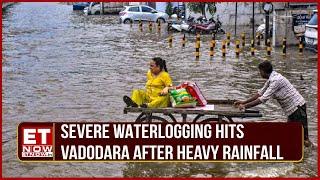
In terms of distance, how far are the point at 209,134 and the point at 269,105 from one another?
19.3 ft

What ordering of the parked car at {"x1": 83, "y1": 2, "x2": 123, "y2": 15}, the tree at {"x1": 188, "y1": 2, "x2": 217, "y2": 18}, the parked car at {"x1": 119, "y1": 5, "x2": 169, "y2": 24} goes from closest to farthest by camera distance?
the tree at {"x1": 188, "y1": 2, "x2": 217, "y2": 18}
the parked car at {"x1": 119, "y1": 5, "x2": 169, "y2": 24}
the parked car at {"x1": 83, "y1": 2, "x2": 123, "y2": 15}

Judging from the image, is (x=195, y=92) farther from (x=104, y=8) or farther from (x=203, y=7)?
(x=104, y=8)

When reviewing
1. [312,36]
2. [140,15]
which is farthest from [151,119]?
[140,15]

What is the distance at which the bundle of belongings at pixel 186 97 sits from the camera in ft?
28.2

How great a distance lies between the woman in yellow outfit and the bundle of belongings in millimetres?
169

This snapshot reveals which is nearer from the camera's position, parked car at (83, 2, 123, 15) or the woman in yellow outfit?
the woman in yellow outfit

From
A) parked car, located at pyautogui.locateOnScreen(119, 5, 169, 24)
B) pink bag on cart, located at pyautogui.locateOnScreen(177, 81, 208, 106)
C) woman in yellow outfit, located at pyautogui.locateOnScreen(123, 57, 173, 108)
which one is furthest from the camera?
parked car, located at pyautogui.locateOnScreen(119, 5, 169, 24)

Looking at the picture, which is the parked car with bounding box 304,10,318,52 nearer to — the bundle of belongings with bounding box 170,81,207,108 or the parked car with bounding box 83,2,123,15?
the bundle of belongings with bounding box 170,81,207,108

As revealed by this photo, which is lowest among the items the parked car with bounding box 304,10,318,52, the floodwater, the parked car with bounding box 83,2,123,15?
the floodwater

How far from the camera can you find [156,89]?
29.6 ft

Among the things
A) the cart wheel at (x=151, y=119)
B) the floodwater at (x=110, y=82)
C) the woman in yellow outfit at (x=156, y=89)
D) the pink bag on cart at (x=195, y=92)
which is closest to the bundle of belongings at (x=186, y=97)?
the pink bag on cart at (x=195, y=92)

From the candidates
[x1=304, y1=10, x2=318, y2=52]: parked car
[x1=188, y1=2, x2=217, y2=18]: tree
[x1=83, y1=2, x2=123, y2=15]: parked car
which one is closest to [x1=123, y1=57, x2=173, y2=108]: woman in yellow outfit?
[x1=304, y1=10, x2=318, y2=52]: parked car

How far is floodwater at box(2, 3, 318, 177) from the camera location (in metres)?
8.26

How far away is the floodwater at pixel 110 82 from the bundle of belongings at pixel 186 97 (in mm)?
886
